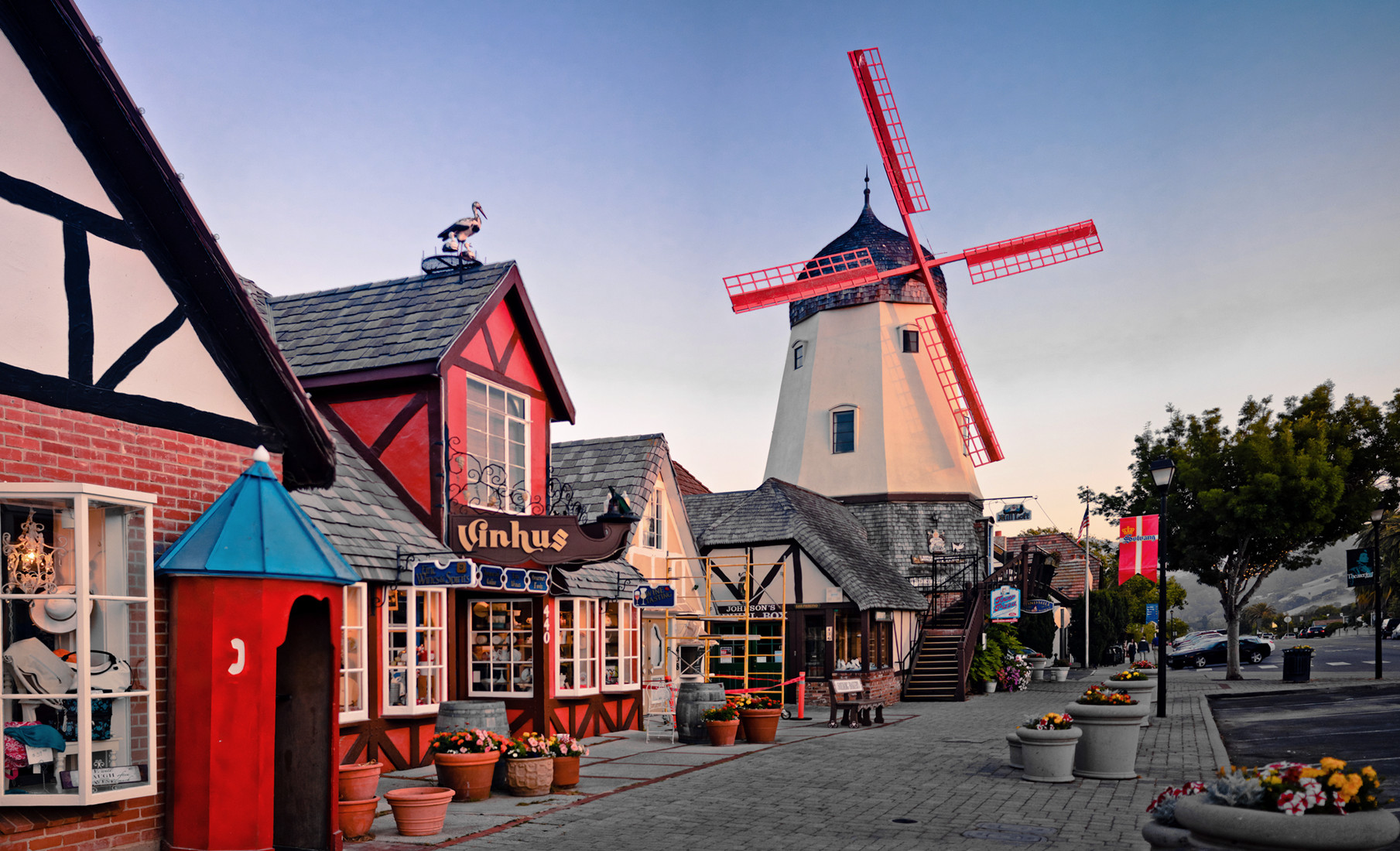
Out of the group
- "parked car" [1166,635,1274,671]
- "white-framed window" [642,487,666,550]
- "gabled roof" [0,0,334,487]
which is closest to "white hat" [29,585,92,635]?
"gabled roof" [0,0,334,487]

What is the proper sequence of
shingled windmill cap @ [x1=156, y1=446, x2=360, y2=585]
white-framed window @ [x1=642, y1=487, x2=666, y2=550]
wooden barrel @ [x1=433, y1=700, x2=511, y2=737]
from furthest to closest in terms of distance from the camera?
white-framed window @ [x1=642, y1=487, x2=666, y2=550] < wooden barrel @ [x1=433, y1=700, x2=511, y2=737] < shingled windmill cap @ [x1=156, y1=446, x2=360, y2=585]

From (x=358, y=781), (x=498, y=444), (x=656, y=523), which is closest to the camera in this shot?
(x=358, y=781)

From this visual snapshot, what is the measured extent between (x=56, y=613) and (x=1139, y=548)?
26970 mm

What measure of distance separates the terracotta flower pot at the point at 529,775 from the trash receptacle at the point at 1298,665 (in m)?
25.9

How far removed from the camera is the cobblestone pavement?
9898 mm

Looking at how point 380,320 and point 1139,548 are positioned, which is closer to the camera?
point 380,320

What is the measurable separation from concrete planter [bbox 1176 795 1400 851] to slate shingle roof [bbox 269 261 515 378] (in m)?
11.1

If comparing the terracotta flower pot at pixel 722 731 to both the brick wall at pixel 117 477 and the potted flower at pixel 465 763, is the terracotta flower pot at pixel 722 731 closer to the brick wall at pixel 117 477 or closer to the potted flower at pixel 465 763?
the potted flower at pixel 465 763

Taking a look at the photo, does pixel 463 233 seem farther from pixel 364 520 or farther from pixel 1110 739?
pixel 1110 739

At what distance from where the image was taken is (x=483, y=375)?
1548 cm

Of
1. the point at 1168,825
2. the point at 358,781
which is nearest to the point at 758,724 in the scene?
the point at 358,781

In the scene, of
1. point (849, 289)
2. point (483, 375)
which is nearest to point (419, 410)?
point (483, 375)

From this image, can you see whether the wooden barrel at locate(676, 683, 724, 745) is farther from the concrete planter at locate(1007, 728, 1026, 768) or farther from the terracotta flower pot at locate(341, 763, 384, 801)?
the terracotta flower pot at locate(341, 763, 384, 801)

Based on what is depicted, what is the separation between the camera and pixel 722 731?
17.2m
